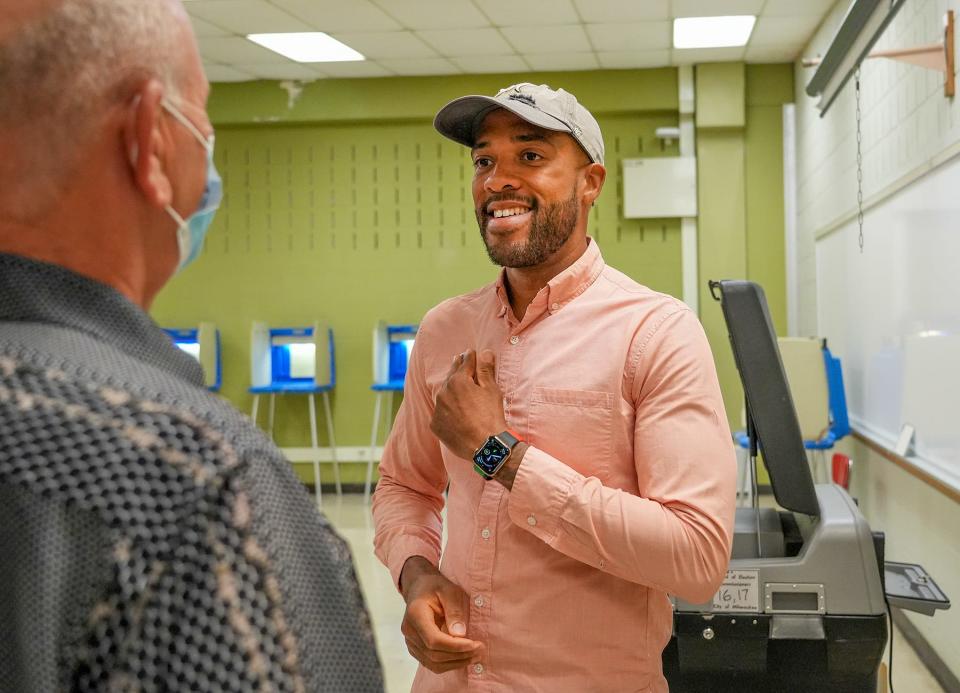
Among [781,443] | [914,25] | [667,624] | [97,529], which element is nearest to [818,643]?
[781,443]

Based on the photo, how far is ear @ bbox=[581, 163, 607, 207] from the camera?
54.1 inches

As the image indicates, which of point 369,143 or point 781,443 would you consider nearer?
point 781,443

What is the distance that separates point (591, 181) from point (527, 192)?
0.13m

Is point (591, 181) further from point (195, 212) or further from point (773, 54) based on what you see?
point (773, 54)

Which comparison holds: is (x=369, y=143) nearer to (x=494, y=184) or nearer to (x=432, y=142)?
(x=432, y=142)

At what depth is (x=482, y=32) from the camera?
5762 mm

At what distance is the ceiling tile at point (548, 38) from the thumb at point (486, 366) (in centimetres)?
484

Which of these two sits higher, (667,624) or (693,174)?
(693,174)

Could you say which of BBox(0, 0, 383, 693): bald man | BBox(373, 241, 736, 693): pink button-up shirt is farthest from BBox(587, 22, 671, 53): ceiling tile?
BBox(0, 0, 383, 693): bald man

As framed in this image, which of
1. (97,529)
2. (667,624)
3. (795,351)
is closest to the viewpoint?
(97,529)

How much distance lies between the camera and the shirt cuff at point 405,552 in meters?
1.32

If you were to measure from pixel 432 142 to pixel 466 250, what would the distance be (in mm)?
904

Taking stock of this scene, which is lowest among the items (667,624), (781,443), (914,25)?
(667,624)

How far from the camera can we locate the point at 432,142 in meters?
7.14
